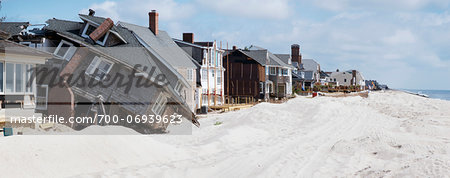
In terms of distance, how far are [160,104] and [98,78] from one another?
4.38m

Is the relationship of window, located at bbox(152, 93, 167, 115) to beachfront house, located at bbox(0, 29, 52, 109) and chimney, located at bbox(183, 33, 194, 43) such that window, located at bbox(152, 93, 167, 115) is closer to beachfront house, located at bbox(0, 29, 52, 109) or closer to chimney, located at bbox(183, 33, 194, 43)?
beachfront house, located at bbox(0, 29, 52, 109)

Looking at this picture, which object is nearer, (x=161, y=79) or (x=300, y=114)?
(x=161, y=79)

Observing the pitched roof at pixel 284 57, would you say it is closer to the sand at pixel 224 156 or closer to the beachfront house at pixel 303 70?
the beachfront house at pixel 303 70

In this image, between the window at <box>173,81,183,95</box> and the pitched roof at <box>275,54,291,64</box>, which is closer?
the window at <box>173,81,183,95</box>

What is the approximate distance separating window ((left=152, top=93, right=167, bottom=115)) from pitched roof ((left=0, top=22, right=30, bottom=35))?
1470 cm

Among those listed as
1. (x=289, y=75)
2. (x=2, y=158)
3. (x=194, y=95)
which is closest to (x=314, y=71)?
(x=289, y=75)

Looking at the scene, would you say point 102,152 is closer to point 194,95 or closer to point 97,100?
point 97,100

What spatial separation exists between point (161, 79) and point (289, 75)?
47.7 m

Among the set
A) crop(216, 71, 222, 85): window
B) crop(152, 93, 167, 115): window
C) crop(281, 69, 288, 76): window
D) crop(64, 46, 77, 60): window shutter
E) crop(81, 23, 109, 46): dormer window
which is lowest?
crop(152, 93, 167, 115): window

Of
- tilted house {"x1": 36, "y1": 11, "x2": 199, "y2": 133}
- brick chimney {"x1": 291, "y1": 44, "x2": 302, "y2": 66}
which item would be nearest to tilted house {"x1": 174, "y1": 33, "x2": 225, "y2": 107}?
tilted house {"x1": 36, "y1": 11, "x2": 199, "y2": 133}

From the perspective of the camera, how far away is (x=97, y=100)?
2347 cm

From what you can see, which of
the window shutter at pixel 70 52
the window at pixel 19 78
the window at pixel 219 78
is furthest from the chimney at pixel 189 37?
the window at pixel 19 78

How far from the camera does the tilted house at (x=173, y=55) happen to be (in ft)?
122

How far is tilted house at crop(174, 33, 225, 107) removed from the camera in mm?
45906
